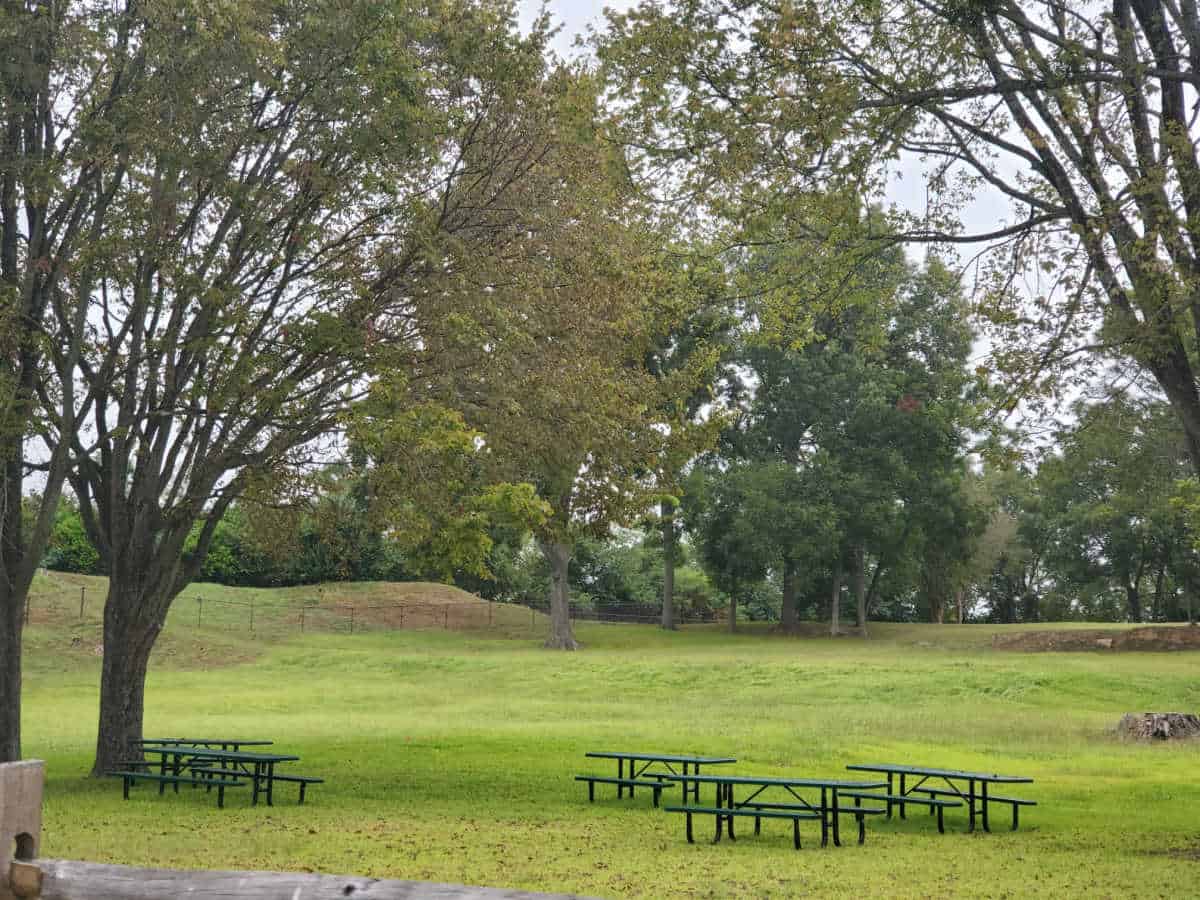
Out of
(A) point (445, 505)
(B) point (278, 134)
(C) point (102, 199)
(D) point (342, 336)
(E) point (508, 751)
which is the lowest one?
(E) point (508, 751)

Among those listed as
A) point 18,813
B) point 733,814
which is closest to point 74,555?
point 733,814

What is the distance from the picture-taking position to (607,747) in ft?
67.8

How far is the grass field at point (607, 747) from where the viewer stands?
10656 mm

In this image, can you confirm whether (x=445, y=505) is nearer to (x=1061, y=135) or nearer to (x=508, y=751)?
(x=508, y=751)

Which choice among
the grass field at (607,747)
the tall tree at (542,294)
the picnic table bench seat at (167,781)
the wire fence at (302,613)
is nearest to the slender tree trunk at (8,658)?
the grass field at (607,747)

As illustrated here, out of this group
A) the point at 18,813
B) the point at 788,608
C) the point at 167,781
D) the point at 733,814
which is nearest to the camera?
the point at 18,813

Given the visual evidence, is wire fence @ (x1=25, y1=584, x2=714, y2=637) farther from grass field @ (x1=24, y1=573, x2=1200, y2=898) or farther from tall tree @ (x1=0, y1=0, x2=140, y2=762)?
tall tree @ (x1=0, y1=0, x2=140, y2=762)

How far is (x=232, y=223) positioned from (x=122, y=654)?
626 cm

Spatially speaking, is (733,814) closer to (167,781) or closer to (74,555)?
(167,781)

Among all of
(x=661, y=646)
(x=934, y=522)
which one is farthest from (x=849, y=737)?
(x=934, y=522)

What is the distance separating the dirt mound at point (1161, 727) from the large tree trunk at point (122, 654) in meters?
17.1

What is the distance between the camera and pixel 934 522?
165ft

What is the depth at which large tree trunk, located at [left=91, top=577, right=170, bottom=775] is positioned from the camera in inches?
679

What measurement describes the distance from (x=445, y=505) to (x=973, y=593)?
58.5 m
